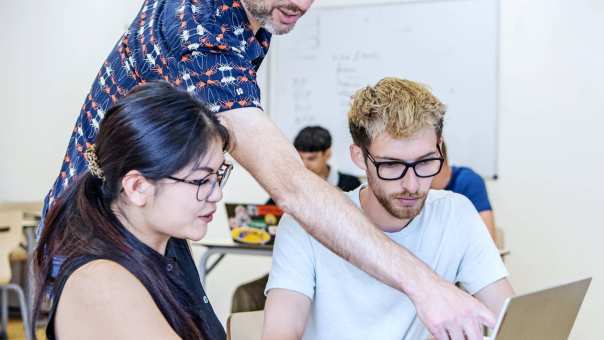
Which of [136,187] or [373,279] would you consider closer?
[136,187]

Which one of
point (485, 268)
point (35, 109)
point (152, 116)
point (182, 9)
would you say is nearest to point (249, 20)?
point (182, 9)

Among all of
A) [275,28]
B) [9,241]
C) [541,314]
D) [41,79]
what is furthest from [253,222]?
[41,79]

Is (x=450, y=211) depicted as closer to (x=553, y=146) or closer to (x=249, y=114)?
(x=249, y=114)

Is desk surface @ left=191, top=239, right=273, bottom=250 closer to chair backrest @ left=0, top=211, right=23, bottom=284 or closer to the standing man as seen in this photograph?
chair backrest @ left=0, top=211, right=23, bottom=284

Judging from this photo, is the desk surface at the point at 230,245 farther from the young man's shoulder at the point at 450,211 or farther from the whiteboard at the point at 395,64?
the young man's shoulder at the point at 450,211

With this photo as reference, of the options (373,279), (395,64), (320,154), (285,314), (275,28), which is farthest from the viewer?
(395,64)

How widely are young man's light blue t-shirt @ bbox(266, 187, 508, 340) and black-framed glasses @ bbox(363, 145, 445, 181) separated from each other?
10 cm

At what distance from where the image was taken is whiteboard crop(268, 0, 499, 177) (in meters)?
4.10

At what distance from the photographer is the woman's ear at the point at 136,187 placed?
1.13 metres

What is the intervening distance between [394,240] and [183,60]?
27.5 inches

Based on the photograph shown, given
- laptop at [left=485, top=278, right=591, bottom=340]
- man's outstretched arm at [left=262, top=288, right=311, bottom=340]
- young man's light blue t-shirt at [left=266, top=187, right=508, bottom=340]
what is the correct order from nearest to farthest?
laptop at [left=485, top=278, right=591, bottom=340] → man's outstretched arm at [left=262, top=288, right=311, bottom=340] → young man's light blue t-shirt at [left=266, top=187, right=508, bottom=340]

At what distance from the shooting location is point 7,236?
420 cm

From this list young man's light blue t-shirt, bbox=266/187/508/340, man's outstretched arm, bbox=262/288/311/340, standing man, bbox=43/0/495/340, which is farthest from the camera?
young man's light blue t-shirt, bbox=266/187/508/340

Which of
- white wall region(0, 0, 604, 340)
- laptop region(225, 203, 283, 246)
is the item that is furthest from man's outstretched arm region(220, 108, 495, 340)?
white wall region(0, 0, 604, 340)
